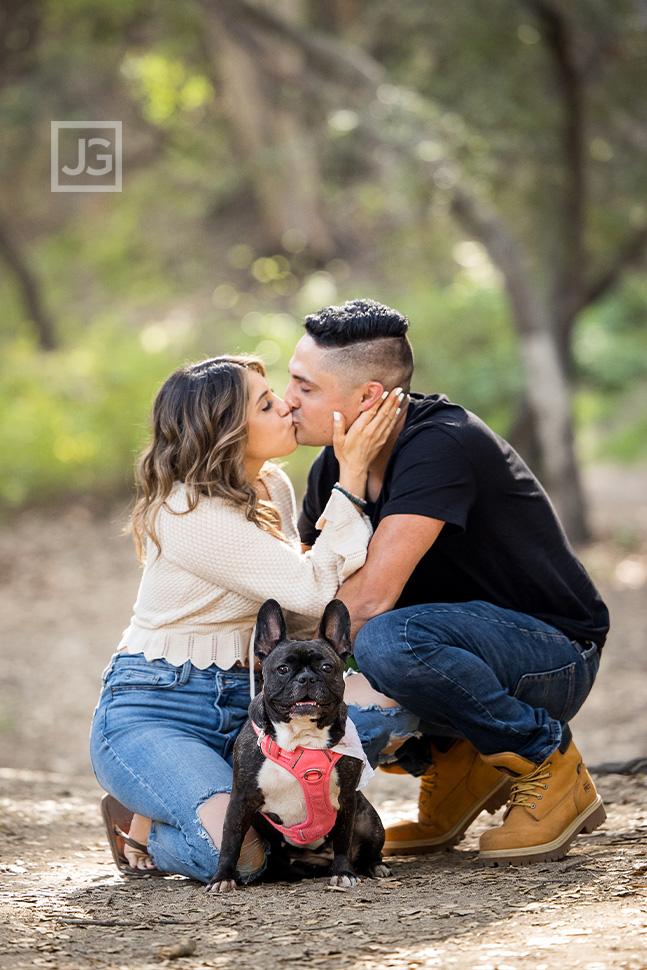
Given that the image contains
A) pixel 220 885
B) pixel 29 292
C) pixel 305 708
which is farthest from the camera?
pixel 29 292

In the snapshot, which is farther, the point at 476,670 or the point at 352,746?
the point at 476,670

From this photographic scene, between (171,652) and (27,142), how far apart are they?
14.1 m

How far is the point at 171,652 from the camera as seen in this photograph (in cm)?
331

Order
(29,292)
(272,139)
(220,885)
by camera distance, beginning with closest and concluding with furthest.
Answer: (220,885)
(29,292)
(272,139)

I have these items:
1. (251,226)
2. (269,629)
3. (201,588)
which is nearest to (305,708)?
(269,629)

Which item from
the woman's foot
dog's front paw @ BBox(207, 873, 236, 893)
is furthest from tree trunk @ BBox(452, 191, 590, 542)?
dog's front paw @ BBox(207, 873, 236, 893)

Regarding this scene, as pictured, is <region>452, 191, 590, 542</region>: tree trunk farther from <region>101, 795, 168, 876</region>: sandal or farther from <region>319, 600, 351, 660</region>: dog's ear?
<region>101, 795, 168, 876</region>: sandal

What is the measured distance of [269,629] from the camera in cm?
301

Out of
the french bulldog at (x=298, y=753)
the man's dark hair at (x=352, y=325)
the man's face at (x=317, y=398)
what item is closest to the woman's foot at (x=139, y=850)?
the french bulldog at (x=298, y=753)

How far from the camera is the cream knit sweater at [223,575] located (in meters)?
3.17

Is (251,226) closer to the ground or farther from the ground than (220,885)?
farther from the ground

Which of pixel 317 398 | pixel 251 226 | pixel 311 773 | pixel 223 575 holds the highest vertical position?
pixel 251 226

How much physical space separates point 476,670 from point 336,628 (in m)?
0.44

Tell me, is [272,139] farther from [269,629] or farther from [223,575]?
[269,629]
